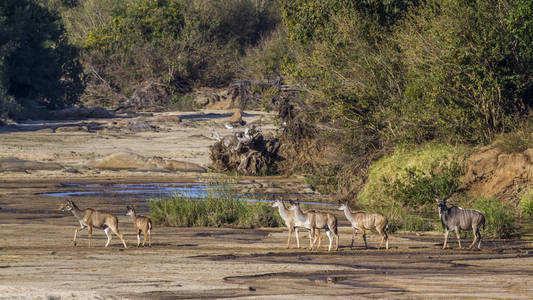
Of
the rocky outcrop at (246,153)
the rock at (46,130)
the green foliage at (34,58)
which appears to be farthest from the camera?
the green foliage at (34,58)

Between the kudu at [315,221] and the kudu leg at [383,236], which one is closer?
the kudu at [315,221]

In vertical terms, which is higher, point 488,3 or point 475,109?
point 488,3

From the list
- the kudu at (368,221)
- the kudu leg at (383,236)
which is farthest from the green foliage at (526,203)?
the kudu at (368,221)

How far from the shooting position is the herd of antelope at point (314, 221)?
1287 centimetres

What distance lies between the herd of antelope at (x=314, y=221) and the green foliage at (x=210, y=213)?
2632 millimetres

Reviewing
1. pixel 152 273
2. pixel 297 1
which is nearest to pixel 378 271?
pixel 152 273

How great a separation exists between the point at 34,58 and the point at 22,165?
62.2 ft

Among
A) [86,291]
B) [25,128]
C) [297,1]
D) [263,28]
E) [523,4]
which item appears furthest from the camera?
[263,28]

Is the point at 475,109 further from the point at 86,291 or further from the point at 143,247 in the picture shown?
the point at 86,291

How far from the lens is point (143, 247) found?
1293 centimetres

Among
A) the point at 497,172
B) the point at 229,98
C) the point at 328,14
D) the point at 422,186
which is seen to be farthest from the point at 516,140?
the point at 229,98

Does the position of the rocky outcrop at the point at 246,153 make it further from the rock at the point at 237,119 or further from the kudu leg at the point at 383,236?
the kudu leg at the point at 383,236

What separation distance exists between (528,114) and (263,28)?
4301 centimetres

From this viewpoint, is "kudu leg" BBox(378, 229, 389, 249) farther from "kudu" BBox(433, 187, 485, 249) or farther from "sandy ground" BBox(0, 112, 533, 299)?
"kudu" BBox(433, 187, 485, 249)
